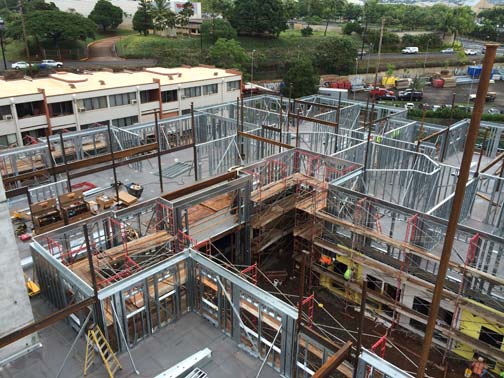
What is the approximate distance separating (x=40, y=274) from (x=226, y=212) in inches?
388

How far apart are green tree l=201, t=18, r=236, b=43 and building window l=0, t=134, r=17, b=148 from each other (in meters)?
55.1

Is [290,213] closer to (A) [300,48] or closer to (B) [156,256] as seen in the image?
(B) [156,256]

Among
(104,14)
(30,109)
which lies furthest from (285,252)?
(104,14)

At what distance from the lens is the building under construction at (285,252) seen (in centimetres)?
1271

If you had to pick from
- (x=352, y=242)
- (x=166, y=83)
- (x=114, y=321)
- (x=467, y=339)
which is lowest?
(x=467, y=339)

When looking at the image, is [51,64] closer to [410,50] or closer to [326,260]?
[326,260]

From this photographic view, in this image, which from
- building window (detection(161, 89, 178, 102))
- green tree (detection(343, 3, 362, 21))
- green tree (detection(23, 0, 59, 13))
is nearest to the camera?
building window (detection(161, 89, 178, 102))

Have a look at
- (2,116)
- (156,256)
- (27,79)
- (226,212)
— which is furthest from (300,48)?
(156,256)

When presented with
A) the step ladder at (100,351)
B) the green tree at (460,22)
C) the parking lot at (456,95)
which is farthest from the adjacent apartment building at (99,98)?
the green tree at (460,22)

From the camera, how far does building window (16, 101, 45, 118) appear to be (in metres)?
32.8

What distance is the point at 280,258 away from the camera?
79.2 ft

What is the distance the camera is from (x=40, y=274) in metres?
14.5

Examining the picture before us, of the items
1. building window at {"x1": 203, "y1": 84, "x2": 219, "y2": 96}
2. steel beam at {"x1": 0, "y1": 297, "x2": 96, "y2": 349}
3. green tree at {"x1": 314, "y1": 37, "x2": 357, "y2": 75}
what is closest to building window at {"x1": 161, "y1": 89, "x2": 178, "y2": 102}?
building window at {"x1": 203, "y1": 84, "x2": 219, "y2": 96}

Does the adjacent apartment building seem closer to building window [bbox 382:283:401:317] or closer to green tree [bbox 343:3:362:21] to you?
building window [bbox 382:283:401:317]
